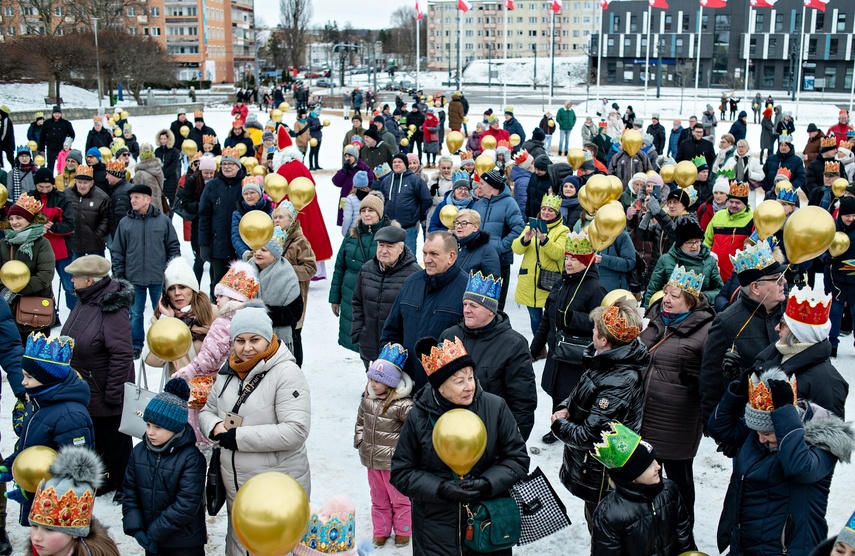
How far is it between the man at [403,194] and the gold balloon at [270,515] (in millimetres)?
7878

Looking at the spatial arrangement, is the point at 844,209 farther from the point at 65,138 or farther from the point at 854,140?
the point at 65,138

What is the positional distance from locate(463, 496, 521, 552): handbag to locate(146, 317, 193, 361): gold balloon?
1990mm

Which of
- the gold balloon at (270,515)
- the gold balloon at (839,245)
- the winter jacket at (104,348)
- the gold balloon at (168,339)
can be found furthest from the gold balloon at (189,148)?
the gold balloon at (270,515)

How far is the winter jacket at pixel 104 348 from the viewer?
538 cm

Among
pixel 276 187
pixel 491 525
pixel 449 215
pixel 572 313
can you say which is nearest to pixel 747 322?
pixel 572 313

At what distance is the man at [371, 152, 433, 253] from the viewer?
A: 34.8 feet

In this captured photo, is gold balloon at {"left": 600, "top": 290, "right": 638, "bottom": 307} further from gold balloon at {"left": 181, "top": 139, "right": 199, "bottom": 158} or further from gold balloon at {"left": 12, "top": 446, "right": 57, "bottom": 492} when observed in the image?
gold balloon at {"left": 181, "top": 139, "right": 199, "bottom": 158}

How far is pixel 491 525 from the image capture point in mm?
3816

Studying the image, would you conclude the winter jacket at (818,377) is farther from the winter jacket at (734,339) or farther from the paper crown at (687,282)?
the paper crown at (687,282)

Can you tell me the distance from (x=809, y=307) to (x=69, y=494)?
3.35m

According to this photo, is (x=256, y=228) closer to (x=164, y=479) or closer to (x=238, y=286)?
(x=238, y=286)

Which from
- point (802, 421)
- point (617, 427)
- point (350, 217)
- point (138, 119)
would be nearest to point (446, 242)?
point (617, 427)

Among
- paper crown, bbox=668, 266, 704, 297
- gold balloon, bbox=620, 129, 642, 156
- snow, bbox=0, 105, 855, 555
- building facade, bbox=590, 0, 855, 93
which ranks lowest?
snow, bbox=0, 105, 855, 555

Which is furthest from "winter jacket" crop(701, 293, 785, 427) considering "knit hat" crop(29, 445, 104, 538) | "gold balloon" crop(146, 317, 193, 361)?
"knit hat" crop(29, 445, 104, 538)
